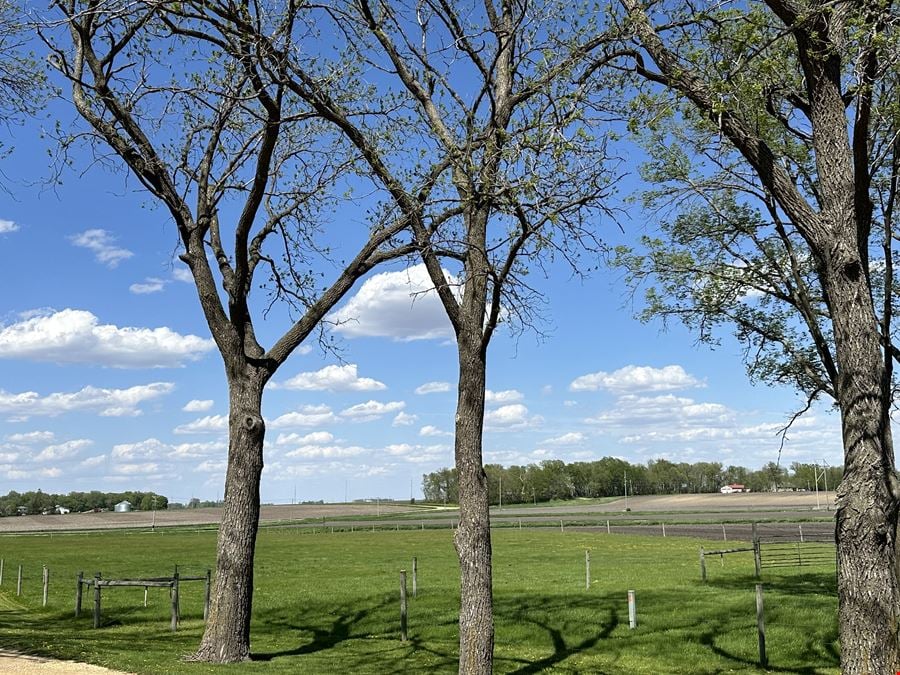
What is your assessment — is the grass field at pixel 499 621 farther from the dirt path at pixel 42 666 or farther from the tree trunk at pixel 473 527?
the tree trunk at pixel 473 527

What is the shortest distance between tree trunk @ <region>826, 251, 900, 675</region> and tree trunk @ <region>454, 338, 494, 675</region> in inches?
178

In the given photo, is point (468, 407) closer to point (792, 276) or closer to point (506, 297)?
point (506, 297)

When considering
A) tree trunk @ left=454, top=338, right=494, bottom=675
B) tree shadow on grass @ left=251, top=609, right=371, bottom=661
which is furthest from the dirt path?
tree trunk @ left=454, top=338, right=494, bottom=675

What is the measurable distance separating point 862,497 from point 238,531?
11.0 m

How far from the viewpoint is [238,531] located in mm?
15805

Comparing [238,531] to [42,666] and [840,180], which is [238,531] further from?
[840,180]

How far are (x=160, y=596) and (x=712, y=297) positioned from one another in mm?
20338

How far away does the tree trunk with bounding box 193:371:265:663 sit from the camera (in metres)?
15.4

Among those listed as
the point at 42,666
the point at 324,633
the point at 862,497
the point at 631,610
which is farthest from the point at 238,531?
the point at 862,497

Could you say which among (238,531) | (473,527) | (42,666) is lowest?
(42,666)

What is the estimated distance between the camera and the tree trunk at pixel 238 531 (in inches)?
605

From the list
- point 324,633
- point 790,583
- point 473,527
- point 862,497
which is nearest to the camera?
point 862,497

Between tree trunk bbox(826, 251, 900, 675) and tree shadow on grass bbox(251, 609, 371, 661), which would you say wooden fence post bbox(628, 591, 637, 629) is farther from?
tree trunk bbox(826, 251, 900, 675)

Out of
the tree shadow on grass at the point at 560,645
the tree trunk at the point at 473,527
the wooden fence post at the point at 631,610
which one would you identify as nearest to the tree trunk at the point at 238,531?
the tree shadow on grass at the point at 560,645
